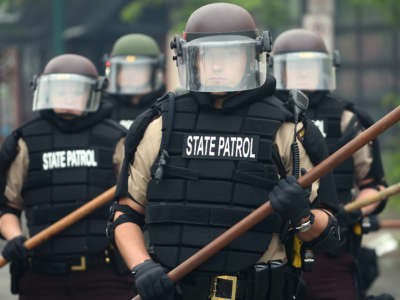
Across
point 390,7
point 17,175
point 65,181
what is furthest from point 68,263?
point 390,7

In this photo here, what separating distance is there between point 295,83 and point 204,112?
7.79 feet

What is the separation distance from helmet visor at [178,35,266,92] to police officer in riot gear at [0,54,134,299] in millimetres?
1671

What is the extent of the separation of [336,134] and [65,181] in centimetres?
172

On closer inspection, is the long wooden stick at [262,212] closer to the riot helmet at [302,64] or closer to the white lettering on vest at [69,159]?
the white lettering on vest at [69,159]

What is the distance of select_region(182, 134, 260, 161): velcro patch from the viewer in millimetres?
3943

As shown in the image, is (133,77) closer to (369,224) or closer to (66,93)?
(66,93)

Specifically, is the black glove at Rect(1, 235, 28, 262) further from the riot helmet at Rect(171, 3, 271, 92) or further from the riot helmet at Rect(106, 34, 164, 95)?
the riot helmet at Rect(106, 34, 164, 95)

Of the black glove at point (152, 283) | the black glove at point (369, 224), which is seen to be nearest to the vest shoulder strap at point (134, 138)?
the black glove at point (152, 283)

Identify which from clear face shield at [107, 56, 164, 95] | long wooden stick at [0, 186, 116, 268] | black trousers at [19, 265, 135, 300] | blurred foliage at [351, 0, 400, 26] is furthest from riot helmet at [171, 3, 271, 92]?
blurred foliage at [351, 0, 400, 26]

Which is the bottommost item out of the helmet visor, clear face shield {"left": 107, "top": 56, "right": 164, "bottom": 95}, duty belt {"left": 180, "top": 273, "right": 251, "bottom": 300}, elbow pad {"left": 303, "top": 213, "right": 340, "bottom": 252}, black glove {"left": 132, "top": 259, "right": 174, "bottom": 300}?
duty belt {"left": 180, "top": 273, "right": 251, "bottom": 300}

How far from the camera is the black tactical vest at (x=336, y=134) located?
19.4 feet

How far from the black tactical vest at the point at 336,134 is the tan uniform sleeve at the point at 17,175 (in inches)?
71.5

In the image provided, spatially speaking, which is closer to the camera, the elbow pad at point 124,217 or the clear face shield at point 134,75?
the elbow pad at point 124,217

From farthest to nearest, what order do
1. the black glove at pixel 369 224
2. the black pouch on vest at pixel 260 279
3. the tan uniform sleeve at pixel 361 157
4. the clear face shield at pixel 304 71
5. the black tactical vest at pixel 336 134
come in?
1. the clear face shield at pixel 304 71
2. the black glove at pixel 369 224
3. the tan uniform sleeve at pixel 361 157
4. the black tactical vest at pixel 336 134
5. the black pouch on vest at pixel 260 279
